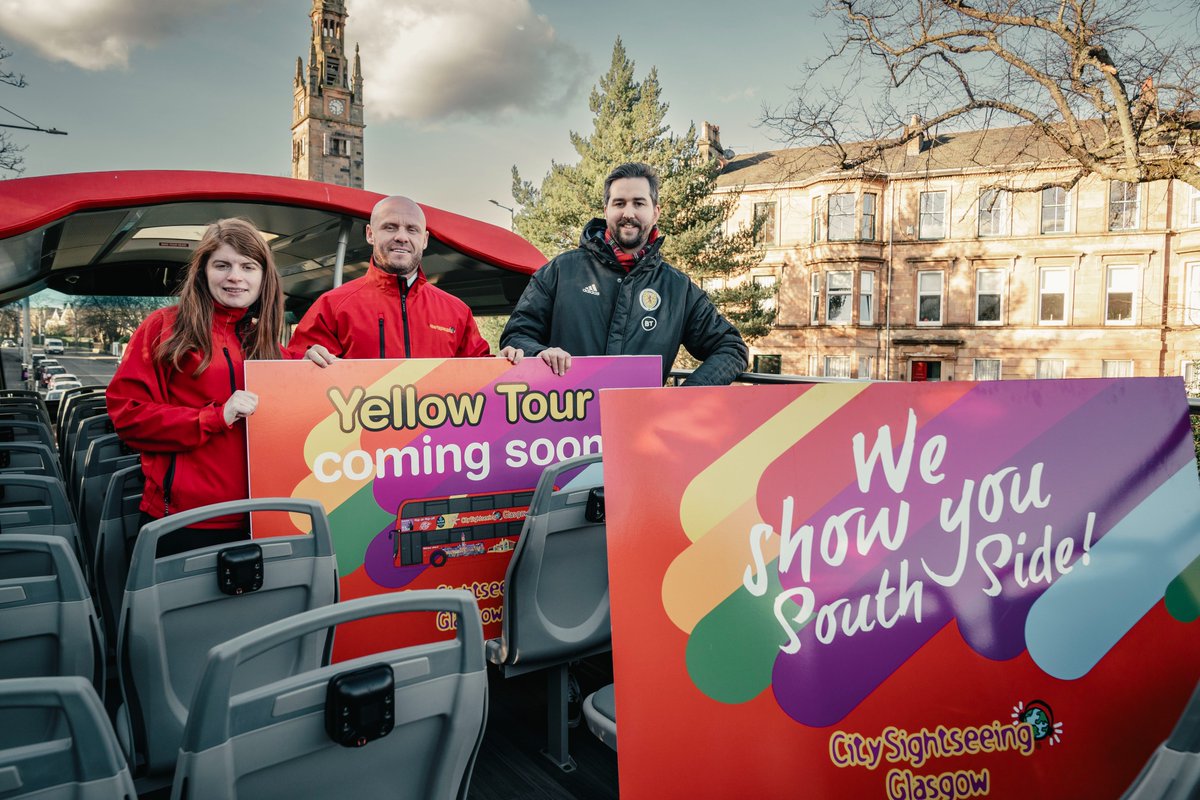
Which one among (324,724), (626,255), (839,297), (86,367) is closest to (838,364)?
(839,297)

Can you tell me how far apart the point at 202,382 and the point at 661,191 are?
24.6 m

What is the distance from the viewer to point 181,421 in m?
2.34

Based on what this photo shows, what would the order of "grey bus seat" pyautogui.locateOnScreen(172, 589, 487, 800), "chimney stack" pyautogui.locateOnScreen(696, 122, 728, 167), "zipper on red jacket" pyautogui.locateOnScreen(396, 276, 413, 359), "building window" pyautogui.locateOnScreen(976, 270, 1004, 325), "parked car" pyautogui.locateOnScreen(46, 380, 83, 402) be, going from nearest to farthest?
1. "grey bus seat" pyautogui.locateOnScreen(172, 589, 487, 800)
2. "zipper on red jacket" pyautogui.locateOnScreen(396, 276, 413, 359)
3. "parked car" pyautogui.locateOnScreen(46, 380, 83, 402)
4. "building window" pyautogui.locateOnScreen(976, 270, 1004, 325)
5. "chimney stack" pyautogui.locateOnScreen(696, 122, 728, 167)

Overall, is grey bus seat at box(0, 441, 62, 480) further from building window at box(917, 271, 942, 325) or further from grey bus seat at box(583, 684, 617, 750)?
building window at box(917, 271, 942, 325)

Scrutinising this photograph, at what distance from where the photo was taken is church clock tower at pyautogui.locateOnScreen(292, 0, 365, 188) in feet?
227

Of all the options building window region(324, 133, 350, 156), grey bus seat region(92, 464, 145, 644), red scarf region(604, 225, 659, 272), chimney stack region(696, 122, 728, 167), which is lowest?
grey bus seat region(92, 464, 145, 644)

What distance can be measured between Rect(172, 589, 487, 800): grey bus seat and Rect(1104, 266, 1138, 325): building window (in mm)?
31282

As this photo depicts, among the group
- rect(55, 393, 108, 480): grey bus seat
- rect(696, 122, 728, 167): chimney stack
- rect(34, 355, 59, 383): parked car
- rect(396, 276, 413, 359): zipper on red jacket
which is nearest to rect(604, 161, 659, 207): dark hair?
rect(396, 276, 413, 359): zipper on red jacket

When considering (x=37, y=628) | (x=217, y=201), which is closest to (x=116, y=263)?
(x=217, y=201)

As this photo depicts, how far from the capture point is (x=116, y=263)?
7535 mm

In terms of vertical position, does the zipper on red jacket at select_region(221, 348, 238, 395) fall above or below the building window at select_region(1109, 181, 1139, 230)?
below

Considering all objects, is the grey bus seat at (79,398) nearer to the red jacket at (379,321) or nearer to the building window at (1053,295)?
the red jacket at (379,321)

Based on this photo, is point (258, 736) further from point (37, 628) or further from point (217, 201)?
point (217, 201)

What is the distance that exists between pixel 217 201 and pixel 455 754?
4.91 meters
